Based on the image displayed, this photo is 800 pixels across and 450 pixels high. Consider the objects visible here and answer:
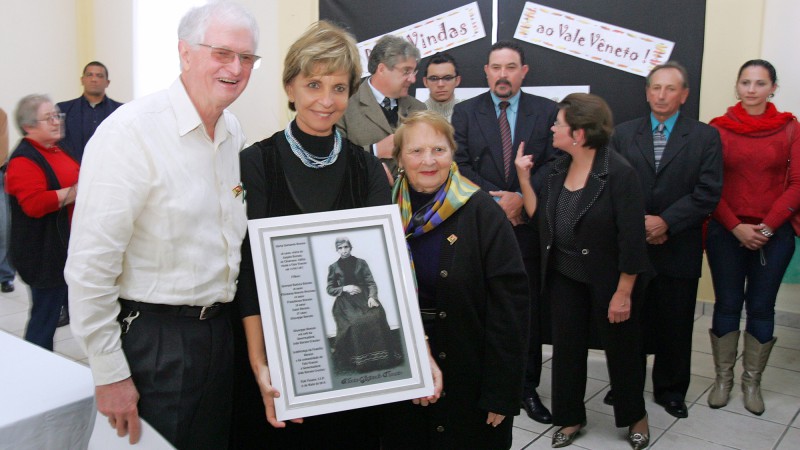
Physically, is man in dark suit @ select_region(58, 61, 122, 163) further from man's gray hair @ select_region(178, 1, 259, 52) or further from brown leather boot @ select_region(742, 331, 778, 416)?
brown leather boot @ select_region(742, 331, 778, 416)

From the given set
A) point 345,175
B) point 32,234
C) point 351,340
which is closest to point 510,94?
point 345,175

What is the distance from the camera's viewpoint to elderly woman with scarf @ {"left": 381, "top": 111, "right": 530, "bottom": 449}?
181 cm

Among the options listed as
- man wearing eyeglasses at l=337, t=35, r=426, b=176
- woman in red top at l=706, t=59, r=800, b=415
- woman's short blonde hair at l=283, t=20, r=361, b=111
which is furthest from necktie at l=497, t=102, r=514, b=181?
woman's short blonde hair at l=283, t=20, r=361, b=111

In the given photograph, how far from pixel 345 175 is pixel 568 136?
4.93ft

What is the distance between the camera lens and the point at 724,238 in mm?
3465

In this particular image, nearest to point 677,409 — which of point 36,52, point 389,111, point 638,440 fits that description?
point 638,440

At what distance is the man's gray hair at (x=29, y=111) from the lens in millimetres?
3592

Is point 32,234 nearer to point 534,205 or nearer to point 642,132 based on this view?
point 534,205

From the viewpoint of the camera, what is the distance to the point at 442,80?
368 cm

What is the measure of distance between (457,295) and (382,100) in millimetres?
1364

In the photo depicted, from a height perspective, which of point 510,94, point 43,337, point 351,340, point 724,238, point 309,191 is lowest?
point 43,337

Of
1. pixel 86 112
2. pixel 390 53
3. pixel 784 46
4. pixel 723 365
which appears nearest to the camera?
pixel 390 53

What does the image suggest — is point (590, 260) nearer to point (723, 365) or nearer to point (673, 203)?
point (673, 203)

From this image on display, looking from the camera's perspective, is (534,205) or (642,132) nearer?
(534,205)
